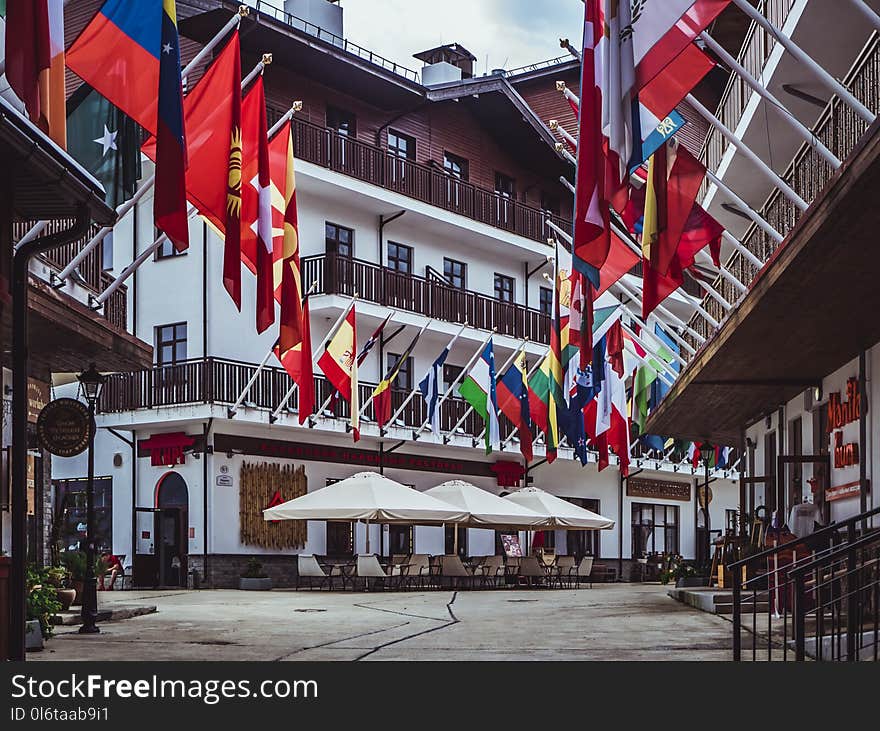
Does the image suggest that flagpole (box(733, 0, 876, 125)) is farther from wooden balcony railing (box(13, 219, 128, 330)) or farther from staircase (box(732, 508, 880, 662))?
wooden balcony railing (box(13, 219, 128, 330))

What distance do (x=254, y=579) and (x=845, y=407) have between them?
17293 mm

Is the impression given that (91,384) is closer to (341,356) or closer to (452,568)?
(341,356)

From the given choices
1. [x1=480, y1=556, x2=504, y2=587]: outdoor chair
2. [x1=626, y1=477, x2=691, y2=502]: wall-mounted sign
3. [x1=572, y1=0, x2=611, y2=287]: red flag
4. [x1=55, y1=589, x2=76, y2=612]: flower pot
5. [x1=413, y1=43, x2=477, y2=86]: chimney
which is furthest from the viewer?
[x1=626, y1=477, x2=691, y2=502]: wall-mounted sign

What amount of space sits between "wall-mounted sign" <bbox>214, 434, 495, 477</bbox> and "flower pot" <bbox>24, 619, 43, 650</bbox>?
19930mm

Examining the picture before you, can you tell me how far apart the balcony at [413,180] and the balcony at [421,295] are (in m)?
2.25

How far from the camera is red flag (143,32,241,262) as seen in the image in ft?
50.5

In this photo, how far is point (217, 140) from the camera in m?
15.5

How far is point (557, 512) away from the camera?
116ft

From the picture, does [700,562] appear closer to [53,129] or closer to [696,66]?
[696,66]

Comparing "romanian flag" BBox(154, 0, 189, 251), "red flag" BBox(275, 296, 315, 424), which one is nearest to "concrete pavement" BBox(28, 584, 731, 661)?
"red flag" BBox(275, 296, 315, 424)

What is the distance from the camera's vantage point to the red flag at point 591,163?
43.5 feet

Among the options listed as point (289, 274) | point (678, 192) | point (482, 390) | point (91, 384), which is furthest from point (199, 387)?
point (678, 192)

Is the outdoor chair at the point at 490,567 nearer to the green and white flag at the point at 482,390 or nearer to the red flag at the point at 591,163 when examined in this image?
the green and white flag at the point at 482,390

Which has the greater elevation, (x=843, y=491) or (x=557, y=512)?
(x=843, y=491)
